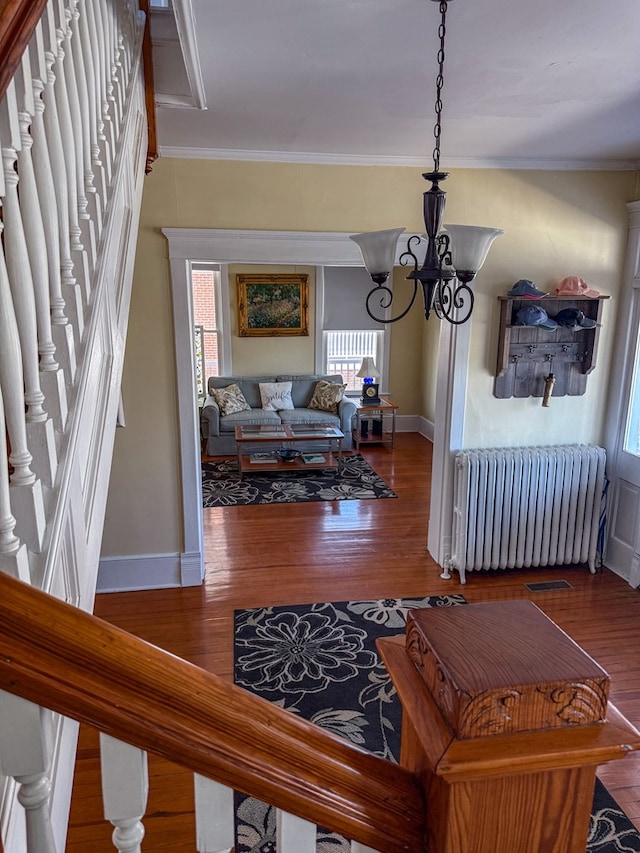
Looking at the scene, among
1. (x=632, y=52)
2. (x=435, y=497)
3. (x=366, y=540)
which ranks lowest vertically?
(x=366, y=540)

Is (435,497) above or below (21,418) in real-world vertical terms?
below

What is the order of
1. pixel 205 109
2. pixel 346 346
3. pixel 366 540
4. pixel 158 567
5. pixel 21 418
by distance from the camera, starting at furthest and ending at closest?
pixel 346 346, pixel 366 540, pixel 158 567, pixel 205 109, pixel 21 418

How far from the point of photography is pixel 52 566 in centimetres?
88

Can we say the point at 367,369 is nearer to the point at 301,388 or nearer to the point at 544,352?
the point at 301,388

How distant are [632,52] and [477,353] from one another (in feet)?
7.35

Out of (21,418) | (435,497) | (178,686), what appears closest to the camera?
(178,686)

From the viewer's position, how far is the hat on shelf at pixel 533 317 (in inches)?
161

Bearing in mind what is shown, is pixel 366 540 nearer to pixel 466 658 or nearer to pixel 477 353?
pixel 477 353

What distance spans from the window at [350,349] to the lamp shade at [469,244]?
6.39 meters

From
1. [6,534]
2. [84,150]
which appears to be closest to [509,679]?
[6,534]

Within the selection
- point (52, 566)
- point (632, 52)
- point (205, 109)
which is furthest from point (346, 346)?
point (52, 566)

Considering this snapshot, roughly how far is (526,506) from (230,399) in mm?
4358

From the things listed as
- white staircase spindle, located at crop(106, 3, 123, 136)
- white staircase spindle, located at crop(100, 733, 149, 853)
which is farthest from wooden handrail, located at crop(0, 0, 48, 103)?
white staircase spindle, located at crop(106, 3, 123, 136)

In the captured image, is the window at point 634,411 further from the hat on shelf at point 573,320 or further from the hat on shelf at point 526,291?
the hat on shelf at point 526,291
